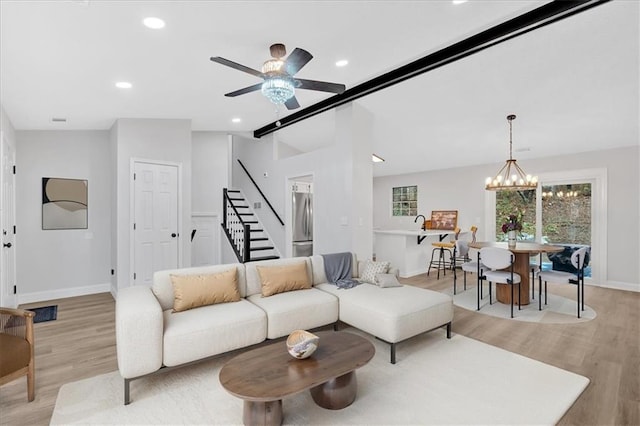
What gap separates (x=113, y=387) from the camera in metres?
2.60

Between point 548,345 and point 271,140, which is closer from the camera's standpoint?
point 548,345

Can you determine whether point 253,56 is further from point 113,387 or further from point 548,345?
point 548,345

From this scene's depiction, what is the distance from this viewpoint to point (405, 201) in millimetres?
9141

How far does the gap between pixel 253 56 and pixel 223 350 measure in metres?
2.77

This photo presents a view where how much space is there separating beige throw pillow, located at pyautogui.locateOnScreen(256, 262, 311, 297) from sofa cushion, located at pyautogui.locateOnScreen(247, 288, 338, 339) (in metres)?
0.07

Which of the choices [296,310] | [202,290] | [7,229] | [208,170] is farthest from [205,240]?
[296,310]

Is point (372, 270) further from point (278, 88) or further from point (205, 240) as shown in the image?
point (205, 240)

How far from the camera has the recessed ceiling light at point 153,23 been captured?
251 cm

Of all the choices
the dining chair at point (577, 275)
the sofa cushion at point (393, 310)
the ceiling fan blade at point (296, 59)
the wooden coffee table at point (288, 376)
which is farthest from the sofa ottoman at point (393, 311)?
the ceiling fan blade at point (296, 59)

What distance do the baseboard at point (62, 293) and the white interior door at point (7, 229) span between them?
0.26 meters

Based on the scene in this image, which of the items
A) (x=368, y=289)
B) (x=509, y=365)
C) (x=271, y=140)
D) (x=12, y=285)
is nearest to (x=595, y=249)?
(x=509, y=365)

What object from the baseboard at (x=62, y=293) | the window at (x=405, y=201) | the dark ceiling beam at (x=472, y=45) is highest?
the dark ceiling beam at (x=472, y=45)

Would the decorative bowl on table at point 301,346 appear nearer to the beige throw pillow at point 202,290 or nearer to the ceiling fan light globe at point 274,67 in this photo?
the beige throw pillow at point 202,290

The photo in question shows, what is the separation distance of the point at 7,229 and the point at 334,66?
460 centimetres
